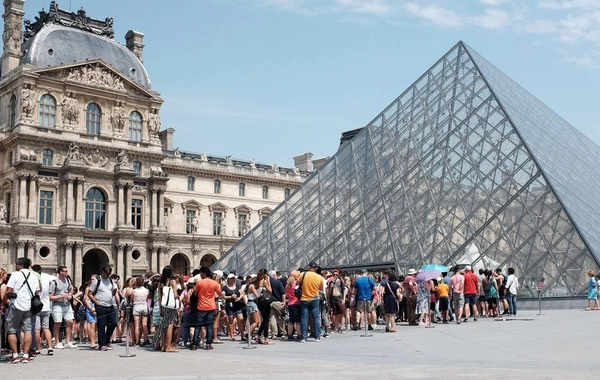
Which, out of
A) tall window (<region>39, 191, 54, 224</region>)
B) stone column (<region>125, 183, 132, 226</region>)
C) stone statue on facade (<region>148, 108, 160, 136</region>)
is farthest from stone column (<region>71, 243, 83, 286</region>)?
stone statue on facade (<region>148, 108, 160, 136</region>)

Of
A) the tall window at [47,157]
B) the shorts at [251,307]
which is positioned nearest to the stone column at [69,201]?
the tall window at [47,157]

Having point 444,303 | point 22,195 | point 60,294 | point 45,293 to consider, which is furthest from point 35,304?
point 22,195

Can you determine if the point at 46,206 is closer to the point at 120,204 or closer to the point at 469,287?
the point at 120,204

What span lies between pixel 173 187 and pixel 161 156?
15.1ft

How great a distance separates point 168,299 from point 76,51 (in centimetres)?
3969

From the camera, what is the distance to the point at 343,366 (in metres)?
8.54

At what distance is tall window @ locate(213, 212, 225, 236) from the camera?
2229 inches

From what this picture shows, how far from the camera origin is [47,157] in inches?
1759

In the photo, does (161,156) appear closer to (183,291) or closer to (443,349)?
(183,291)

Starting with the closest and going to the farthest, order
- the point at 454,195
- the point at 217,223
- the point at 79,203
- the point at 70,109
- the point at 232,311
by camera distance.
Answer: the point at 232,311, the point at 454,195, the point at 79,203, the point at 70,109, the point at 217,223

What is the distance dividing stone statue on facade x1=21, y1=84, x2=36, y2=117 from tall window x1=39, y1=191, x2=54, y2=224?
4.84 metres

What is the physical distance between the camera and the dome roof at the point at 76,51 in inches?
1799

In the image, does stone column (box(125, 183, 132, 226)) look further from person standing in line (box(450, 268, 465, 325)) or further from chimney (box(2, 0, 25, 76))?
person standing in line (box(450, 268, 465, 325))

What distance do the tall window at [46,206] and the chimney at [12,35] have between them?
873 cm
